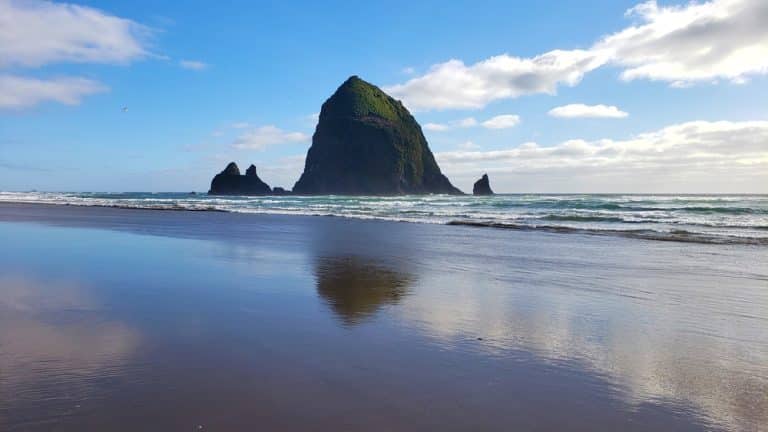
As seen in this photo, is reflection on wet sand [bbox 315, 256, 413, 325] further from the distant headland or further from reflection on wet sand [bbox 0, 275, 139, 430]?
the distant headland

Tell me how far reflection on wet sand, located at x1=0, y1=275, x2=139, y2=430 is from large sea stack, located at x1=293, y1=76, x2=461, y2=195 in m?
108

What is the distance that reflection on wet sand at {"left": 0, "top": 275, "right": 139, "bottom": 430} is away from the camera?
305cm

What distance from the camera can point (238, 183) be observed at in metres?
127

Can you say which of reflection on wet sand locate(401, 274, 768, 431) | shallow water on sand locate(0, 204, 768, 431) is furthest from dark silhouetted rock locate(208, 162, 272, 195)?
reflection on wet sand locate(401, 274, 768, 431)

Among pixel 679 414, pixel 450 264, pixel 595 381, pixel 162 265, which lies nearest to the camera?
pixel 679 414

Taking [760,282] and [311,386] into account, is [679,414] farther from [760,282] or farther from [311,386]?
[760,282]

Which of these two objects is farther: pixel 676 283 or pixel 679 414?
pixel 676 283

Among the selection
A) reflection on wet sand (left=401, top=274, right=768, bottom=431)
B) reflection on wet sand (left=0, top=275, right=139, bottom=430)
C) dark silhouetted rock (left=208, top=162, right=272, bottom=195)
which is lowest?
reflection on wet sand (left=401, top=274, right=768, bottom=431)

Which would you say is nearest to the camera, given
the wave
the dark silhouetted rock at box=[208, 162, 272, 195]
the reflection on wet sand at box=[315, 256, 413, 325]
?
the reflection on wet sand at box=[315, 256, 413, 325]

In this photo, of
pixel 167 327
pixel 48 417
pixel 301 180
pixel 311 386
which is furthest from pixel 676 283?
pixel 301 180

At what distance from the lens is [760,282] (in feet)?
27.5

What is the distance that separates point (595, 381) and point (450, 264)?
6.30 meters

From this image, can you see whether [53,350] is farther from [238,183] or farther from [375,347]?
[238,183]

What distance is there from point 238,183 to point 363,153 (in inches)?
1411
